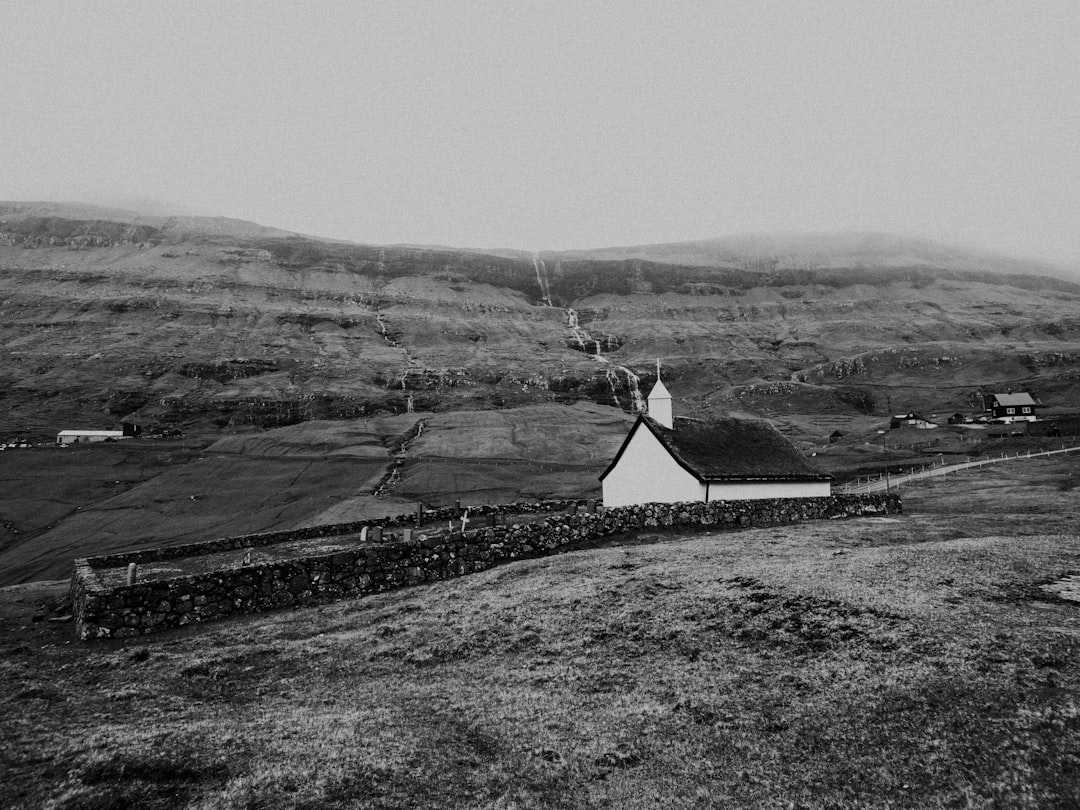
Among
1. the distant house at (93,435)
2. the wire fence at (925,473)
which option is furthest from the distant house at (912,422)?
the distant house at (93,435)

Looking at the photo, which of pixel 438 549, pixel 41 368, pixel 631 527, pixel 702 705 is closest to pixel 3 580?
pixel 438 549

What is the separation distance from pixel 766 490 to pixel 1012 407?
390 ft

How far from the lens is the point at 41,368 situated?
152 metres

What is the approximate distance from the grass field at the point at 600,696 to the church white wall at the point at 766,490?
15.0 metres

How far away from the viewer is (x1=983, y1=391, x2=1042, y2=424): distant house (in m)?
127

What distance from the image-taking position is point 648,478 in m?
38.8

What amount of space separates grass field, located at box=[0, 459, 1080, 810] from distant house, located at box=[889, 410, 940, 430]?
389 ft

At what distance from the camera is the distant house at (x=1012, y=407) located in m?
127

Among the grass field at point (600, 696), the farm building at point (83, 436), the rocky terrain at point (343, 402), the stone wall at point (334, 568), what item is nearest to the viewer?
the grass field at point (600, 696)

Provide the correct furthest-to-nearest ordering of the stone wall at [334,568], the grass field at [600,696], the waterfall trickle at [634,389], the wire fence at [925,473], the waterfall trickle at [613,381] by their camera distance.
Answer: the waterfall trickle at [613,381] → the waterfall trickle at [634,389] → the wire fence at [925,473] → the stone wall at [334,568] → the grass field at [600,696]

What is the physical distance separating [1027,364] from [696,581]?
201 m

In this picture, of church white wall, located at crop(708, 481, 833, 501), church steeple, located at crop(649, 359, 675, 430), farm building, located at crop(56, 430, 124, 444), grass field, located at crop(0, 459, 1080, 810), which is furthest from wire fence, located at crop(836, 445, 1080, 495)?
farm building, located at crop(56, 430, 124, 444)

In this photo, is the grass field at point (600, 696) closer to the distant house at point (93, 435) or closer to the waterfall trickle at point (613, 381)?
the distant house at point (93, 435)

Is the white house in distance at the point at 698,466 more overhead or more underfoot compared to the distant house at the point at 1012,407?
more overhead
